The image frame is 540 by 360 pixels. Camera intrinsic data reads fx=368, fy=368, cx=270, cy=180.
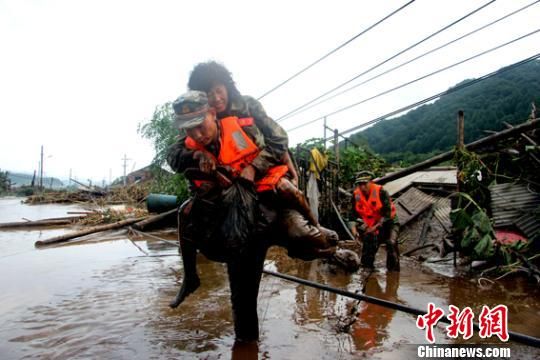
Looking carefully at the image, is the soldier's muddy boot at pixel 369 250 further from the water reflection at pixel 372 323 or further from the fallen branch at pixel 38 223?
the fallen branch at pixel 38 223

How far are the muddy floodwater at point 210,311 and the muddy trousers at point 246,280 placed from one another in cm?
36

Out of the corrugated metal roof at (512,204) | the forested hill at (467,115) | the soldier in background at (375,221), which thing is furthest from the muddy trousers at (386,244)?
the forested hill at (467,115)

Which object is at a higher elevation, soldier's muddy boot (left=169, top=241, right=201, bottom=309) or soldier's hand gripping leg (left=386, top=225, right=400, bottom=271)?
soldier's muddy boot (left=169, top=241, right=201, bottom=309)

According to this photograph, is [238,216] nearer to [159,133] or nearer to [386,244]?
[386,244]

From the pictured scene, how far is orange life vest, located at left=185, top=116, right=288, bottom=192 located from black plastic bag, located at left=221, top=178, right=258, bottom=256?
4.3 inches

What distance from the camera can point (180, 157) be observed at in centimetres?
262

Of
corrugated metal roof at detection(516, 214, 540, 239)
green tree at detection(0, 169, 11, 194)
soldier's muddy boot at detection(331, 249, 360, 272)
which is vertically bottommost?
soldier's muddy boot at detection(331, 249, 360, 272)

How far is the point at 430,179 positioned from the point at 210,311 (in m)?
8.71

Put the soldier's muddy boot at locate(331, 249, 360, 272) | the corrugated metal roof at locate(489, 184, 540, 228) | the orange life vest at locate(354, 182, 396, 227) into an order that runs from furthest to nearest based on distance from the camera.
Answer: the orange life vest at locate(354, 182, 396, 227) → the soldier's muddy boot at locate(331, 249, 360, 272) → the corrugated metal roof at locate(489, 184, 540, 228)

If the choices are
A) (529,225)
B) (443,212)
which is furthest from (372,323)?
(443,212)

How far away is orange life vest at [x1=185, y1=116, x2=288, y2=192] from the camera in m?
2.59

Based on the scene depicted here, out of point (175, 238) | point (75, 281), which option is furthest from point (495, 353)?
point (175, 238)

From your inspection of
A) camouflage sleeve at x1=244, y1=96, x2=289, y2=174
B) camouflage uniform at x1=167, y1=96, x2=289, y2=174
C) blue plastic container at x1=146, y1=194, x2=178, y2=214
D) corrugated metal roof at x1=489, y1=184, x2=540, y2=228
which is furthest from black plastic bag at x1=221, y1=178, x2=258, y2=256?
blue plastic container at x1=146, y1=194, x2=178, y2=214

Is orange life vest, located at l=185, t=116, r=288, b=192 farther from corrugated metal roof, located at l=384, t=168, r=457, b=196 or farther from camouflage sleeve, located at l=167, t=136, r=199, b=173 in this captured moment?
corrugated metal roof, located at l=384, t=168, r=457, b=196
